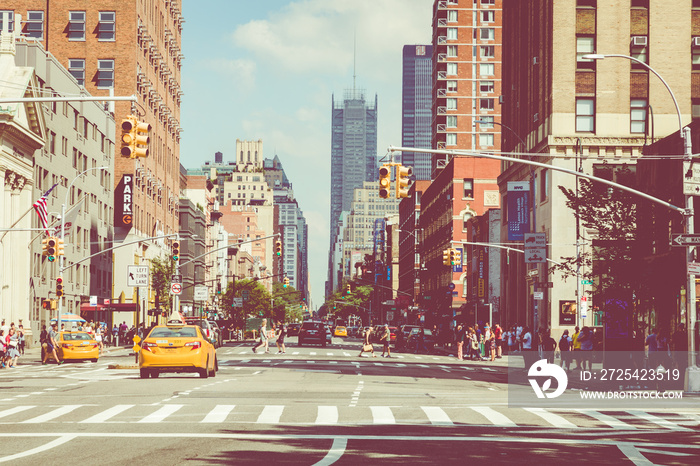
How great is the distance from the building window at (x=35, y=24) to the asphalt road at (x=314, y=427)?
243 feet

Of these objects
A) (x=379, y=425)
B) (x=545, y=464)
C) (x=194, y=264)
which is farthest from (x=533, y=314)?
(x=194, y=264)

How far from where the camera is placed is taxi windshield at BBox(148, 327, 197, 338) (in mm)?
29875

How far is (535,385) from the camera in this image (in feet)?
104

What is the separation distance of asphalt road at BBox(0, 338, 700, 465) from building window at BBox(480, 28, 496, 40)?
314 feet

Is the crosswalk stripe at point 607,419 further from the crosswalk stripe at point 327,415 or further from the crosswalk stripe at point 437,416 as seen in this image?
the crosswalk stripe at point 327,415

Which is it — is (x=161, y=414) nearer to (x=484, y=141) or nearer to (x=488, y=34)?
(x=484, y=141)

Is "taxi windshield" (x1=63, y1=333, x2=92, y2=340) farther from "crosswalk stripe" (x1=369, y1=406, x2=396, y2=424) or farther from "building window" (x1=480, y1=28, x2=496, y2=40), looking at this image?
"building window" (x1=480, y1=28, x2=496, y2=40)

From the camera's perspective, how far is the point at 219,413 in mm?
18703

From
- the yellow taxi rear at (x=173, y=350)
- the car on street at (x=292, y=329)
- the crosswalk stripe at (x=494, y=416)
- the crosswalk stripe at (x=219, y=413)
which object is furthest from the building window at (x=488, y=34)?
the crosswalk stripe at (x=219, y=413)

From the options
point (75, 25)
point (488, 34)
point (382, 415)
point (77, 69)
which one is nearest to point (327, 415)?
point (382, 415)

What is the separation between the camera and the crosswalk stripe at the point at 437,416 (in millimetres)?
17511

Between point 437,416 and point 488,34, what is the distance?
344 ft

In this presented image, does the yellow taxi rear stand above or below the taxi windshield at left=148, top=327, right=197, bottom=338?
below

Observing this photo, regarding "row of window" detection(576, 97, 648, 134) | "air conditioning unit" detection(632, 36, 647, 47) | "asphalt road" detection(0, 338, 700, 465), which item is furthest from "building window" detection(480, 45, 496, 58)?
"asphalt road" detection(0, 338, 700, 465)
